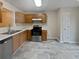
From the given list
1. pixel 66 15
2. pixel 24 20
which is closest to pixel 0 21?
pixel 66 15

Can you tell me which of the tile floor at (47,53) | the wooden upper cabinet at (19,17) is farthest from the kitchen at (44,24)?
the tile floor at (47,53)

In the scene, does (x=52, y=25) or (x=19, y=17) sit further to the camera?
(x=52, y=25)

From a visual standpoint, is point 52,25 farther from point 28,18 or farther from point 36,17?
point 28,18

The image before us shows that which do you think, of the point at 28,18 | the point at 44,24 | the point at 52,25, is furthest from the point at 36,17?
the point at 52,25

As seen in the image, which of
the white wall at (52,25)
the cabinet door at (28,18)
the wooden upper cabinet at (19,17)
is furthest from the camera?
the white wall at (52,25)

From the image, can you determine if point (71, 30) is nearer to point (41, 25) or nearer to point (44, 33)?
point (44, 33)

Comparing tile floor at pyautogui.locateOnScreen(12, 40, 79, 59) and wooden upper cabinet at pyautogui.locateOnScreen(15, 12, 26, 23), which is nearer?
tile floor at pyautogui.locateOnScreen(12, 40, 79, 59)

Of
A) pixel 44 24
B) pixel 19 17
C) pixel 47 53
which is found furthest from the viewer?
pixel 44 24

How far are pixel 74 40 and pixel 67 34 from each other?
64 cm

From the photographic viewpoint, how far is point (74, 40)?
9359 mm

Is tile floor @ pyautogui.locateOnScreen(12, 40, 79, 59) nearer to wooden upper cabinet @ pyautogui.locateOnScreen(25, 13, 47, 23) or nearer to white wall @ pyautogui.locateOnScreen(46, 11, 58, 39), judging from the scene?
wooden upper cabinet @ pyautogui.locateOnScreen(25, 13, 47, 23)

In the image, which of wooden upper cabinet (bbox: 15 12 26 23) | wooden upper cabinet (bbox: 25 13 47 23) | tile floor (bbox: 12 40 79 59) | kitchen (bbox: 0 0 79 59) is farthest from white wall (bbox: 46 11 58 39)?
tile floor (bbox: 12 40 79 59)

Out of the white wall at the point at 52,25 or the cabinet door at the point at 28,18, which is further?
the white wall at the point at 52,25

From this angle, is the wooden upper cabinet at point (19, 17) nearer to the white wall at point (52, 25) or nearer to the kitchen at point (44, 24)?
the kitchen at point (44, 24)
